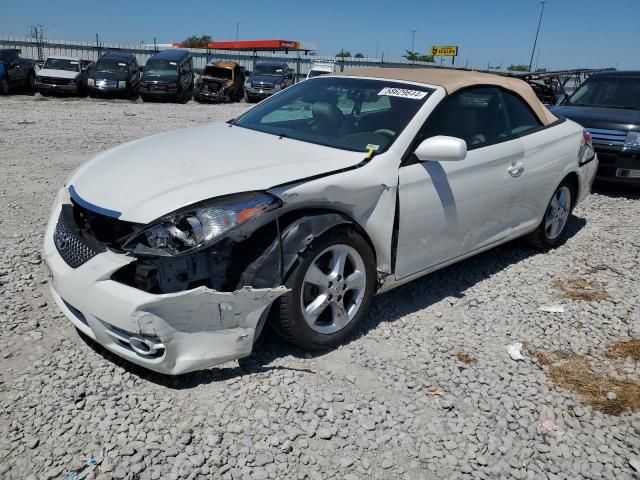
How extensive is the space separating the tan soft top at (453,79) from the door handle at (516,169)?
678 millimetres

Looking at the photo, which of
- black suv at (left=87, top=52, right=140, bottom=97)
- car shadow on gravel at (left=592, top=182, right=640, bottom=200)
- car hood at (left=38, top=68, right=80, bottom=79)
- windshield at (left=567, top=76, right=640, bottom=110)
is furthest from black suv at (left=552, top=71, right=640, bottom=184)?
car hood at (left=38, top=68, right=80, bottom=79)

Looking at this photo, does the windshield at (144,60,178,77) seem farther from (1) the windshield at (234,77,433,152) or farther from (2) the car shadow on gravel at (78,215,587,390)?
(2) the car shadow on gravel at (78,215,587,390)

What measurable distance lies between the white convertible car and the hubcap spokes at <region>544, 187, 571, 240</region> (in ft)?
1.94

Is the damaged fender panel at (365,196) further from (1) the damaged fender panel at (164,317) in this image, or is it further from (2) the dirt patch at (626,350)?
(2) the dirt patch at (626,350)

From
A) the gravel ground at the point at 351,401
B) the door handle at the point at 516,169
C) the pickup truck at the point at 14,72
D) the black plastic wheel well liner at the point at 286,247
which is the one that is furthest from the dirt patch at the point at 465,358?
the pickup truck at the point at 14,72

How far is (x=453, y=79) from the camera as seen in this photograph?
4043mm

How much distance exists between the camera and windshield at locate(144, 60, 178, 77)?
818 inches

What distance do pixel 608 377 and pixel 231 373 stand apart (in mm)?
2233

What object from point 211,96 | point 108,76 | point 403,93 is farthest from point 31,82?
point 403,93

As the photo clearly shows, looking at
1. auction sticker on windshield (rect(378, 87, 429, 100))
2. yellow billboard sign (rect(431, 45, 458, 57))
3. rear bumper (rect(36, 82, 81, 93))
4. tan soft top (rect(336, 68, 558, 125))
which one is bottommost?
rear bumper (rect(36, 82, 81, 93))

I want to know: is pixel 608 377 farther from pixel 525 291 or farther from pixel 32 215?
pixel 32 215

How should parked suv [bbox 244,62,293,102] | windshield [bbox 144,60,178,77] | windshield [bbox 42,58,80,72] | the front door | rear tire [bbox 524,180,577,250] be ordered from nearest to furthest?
1. the front door
2. rear tire [bbox 524,180,577,250]
3. windshield [bbox 42,58,80,72]
4. windshield [bbox 144,60,178,77]
5. parked suv [bbox 244,62,293,102]

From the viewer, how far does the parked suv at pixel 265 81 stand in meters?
22.0

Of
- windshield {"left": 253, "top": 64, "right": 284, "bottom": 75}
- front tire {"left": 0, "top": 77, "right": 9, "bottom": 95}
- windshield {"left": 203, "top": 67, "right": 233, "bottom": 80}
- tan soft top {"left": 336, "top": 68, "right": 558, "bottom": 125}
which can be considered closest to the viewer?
tan soft top {"left": 336, "top": 68, "right": 558, "bottom": 125}
